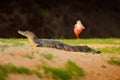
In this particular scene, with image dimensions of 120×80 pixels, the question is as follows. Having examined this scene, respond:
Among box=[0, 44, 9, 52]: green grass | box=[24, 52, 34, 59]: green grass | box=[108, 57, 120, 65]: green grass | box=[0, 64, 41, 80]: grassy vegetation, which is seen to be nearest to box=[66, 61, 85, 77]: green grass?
box=[24, 52, 34, 59]: green grass

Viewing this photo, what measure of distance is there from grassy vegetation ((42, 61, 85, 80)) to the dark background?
1671 centimetres

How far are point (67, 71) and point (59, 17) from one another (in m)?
19.4

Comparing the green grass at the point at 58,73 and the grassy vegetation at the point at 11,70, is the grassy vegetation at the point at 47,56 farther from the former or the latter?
the grassy vegetation at the point at 11,70

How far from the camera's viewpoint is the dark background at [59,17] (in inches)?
1085

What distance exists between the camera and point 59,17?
95.3ft

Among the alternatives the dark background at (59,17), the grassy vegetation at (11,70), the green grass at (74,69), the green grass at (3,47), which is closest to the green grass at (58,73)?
the green grass at (74,69)

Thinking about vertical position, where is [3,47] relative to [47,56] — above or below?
above

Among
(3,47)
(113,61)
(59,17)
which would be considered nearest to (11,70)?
(3,47)

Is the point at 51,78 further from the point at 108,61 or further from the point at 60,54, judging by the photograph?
the point at 108,61

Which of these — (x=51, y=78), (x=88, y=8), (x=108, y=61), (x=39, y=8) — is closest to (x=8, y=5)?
(x=39, y=8)

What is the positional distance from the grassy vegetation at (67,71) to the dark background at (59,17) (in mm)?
16709

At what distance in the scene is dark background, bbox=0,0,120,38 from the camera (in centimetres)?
2756

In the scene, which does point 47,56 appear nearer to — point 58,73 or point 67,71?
point 67,71

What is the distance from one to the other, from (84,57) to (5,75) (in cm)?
318
